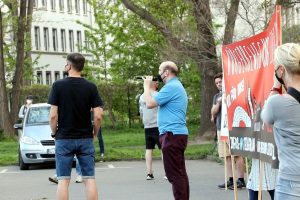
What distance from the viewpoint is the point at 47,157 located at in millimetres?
18703

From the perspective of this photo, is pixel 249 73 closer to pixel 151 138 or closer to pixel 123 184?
pixel 123 184

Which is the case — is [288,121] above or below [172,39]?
below

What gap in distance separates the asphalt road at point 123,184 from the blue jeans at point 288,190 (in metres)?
6.48

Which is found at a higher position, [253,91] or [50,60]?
[50,60]

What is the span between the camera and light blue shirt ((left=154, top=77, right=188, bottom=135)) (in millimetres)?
9875

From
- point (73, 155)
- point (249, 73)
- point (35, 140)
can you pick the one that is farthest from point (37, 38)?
point (249, 73)

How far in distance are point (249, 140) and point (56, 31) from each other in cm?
7276

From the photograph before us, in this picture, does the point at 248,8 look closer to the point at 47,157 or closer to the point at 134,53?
the point at 47,157

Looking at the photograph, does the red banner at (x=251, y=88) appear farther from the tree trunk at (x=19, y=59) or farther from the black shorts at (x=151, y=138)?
the tree trunk at (x=19, y=59)

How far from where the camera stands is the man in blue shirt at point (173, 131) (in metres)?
9.84

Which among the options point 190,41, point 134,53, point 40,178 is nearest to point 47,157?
point 40,178

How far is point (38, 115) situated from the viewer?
19766 millimetres

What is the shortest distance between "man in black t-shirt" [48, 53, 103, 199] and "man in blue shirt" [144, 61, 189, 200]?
89 centimetres

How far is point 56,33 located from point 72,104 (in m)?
71.9
